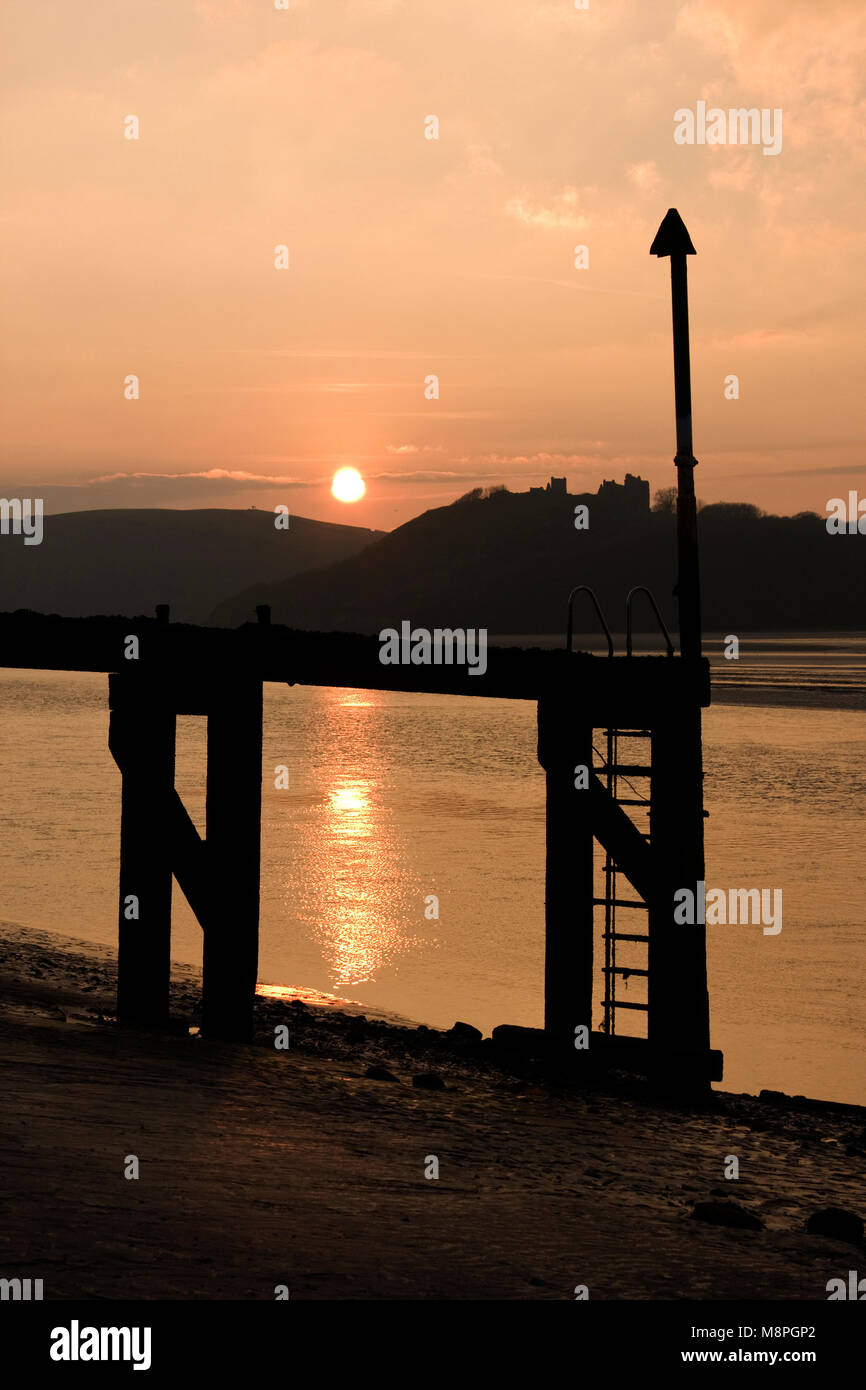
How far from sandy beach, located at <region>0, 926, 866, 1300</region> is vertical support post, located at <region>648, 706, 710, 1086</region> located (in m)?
0.67

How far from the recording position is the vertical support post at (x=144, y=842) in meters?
12.0

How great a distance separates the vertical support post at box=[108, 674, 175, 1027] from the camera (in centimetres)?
1199

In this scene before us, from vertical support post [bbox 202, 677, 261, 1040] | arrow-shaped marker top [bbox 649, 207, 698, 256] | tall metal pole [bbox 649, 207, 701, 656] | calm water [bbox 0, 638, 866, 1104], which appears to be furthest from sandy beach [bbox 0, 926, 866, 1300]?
arrow-shaped marker top [bbox 649, 207, 698, 256]

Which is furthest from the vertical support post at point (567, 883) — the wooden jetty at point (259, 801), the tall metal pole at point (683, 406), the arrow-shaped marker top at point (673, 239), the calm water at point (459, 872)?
the arrow-shaped marker top at point (673, 239)

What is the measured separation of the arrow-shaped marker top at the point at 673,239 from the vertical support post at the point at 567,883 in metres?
4.55

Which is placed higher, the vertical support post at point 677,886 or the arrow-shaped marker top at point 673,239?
the arrow-shaped marker top at point 673,239

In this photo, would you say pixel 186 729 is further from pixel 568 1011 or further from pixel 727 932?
pixel 568 1011

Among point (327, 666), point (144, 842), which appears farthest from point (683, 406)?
point (144, 842)

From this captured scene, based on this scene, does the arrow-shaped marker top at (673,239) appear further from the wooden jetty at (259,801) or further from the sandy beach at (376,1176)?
the sandy beach at (376,1176)

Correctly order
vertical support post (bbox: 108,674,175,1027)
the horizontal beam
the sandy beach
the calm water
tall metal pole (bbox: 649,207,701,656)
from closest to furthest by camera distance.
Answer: the sandy beach → the horizontal beam → vertical support post (bbox: 108,674,175,1027) → tall metal pole (bbox: 649,207,701,656) → the calm water

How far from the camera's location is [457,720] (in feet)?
220

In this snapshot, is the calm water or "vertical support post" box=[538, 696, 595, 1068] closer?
"vertical support post" box=[538, 696, 595, 1068]

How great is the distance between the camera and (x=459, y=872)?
2484 centimetres

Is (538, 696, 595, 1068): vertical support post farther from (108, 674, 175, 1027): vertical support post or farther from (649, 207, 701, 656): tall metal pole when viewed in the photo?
(108, 674, 175, 1027): vertical support post
